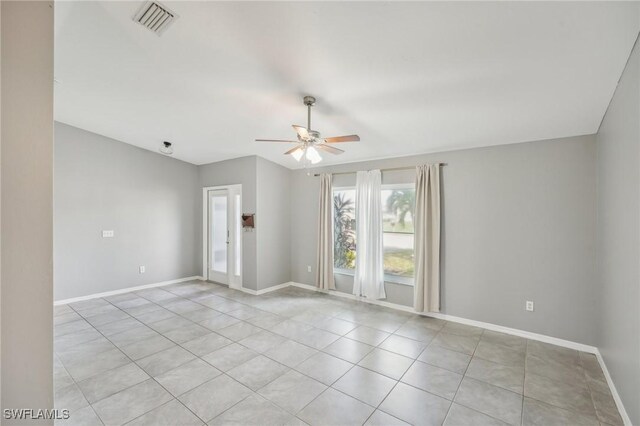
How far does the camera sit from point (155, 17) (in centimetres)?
208

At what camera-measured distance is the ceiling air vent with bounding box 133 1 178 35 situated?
6.54 feet

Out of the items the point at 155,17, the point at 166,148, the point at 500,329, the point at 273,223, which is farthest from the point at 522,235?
the point at 166,148

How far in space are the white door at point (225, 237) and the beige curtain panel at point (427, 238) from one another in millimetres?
3461

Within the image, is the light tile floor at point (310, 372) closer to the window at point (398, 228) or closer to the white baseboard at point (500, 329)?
the white baseboard at point (500, 329)

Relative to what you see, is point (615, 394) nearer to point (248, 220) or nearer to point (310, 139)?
point (310, 139)

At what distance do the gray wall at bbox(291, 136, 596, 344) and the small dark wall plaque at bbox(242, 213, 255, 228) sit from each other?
3.06 metres

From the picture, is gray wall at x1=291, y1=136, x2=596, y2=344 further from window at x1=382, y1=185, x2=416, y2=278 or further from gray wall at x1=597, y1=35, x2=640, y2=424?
window at x1=382, y1=185, x2=416, y2=278

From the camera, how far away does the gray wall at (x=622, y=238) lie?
1866 millimetres

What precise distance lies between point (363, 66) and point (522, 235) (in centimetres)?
→ 298

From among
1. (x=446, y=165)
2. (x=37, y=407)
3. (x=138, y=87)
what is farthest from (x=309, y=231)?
(x=37, y=407)

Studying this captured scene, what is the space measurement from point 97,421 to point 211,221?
4.43 m

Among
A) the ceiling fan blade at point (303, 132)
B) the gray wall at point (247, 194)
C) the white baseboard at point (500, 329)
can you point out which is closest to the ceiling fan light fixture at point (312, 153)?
the ceiling fan blade at point (303, 132)

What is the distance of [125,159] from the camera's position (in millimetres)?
5312

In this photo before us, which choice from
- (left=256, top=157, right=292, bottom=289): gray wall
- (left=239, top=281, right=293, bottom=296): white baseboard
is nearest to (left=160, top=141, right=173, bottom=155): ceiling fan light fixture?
(left=256, top=157, right=292, bottom=289): gray wall
